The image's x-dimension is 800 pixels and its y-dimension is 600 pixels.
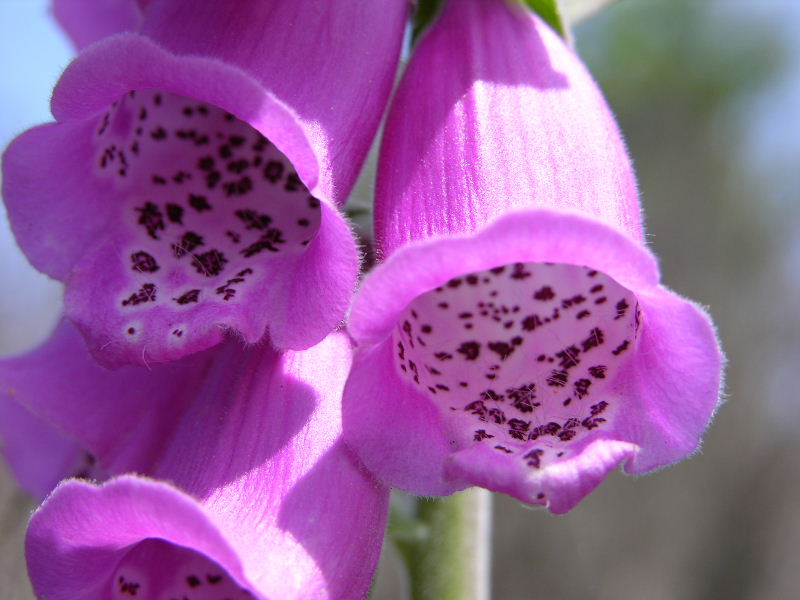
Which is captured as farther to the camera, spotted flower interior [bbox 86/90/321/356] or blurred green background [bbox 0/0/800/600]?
blurred green background [bbox 0/0/800/600]

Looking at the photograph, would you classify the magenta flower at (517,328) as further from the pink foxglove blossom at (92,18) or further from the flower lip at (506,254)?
the pink foxglove blossom at (92,18)

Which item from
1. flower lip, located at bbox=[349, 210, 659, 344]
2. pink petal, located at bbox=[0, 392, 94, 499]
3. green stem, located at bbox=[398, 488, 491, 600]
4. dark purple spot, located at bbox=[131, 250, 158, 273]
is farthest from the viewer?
pink petal, located at bbox=[0, 392, 94, 499]

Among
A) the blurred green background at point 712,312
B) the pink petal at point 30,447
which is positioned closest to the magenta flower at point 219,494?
the pink petal at point 30,447

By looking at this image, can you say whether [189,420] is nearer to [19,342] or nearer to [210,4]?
[210,4]

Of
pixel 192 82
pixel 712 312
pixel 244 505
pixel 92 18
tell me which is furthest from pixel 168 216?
pixel 712 312

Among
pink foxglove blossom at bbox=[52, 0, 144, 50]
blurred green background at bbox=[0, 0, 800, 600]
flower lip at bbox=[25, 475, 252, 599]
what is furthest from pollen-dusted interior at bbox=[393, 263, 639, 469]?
blurred green background at bbox=[0, 0, 800, 600]

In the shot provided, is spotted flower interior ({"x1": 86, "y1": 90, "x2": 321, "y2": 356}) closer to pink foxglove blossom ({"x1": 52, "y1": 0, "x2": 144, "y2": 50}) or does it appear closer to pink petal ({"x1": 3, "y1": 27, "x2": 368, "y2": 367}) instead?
pink petal ({"x1": 3, "y1": 27, "x2": 368, "y2": 367})

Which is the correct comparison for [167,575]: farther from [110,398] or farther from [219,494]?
[110,398]
